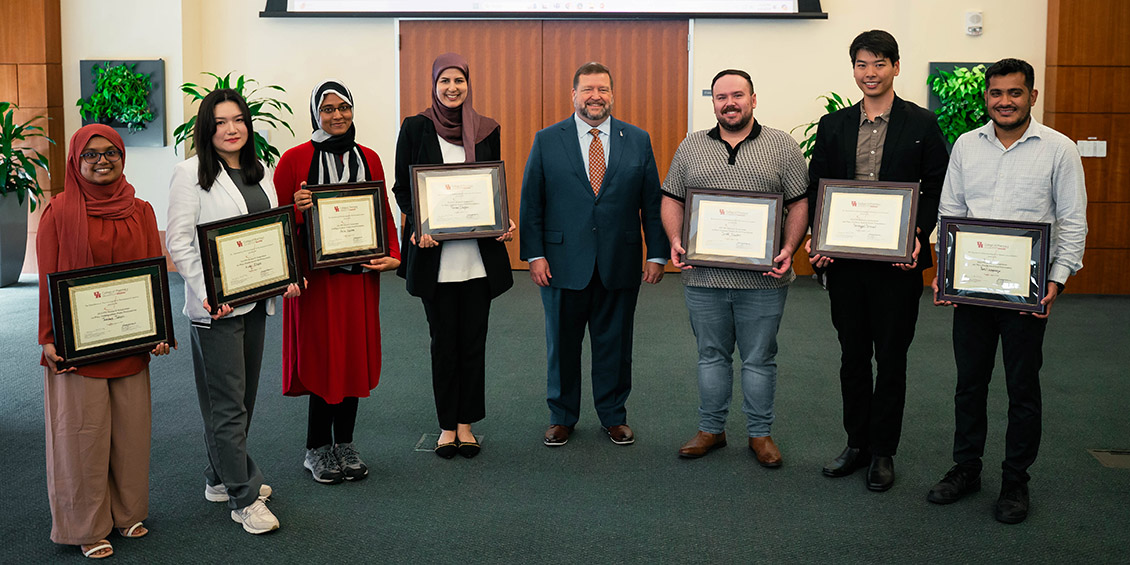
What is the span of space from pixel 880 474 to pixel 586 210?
4.63 ft

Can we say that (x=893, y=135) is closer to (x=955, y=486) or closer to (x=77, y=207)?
(x=955, y=486)

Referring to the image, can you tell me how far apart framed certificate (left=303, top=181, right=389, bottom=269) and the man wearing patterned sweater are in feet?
3.48

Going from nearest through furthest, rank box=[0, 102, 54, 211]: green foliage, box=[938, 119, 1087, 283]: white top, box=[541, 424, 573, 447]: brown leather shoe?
box=[938, 119, 1087, 283]: white top
box=[541, 424, 573, 447]: brown leather shoe
box=[0, 102, 54, 211]: green foliage

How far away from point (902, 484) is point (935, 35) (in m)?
5.66

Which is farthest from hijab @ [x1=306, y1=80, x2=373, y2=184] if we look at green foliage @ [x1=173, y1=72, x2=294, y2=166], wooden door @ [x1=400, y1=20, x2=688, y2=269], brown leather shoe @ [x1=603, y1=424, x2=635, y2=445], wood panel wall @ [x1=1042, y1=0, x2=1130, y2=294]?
wood panel wall @ [x1=1042, y1=0, x2=1130, y2=294]

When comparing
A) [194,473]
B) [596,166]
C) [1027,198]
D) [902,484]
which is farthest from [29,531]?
[1027,198]

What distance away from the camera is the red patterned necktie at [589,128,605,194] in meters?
3.55

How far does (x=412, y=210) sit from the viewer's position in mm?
3389

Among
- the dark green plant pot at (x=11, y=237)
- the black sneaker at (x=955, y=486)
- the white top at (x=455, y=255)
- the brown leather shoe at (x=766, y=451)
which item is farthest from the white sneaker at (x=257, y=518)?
the dark green plant pot at (x=11, y=237)

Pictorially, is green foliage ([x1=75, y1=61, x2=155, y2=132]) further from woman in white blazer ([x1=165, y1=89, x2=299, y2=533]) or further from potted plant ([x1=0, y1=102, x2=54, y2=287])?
woman in white blazer ([x1=165, y1=89, x2=299, y2=533])

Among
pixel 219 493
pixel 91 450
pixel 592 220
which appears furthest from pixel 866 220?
pixel 91 450

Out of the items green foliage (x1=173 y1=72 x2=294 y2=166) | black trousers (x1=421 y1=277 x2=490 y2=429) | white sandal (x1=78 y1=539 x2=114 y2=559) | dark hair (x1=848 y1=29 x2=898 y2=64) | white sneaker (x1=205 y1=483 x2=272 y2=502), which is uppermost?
green foliage (x1=173 y1=72 x2=294 y2=166)

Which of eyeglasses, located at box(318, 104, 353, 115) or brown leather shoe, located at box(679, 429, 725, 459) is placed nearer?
eyeglasses, located at box(318, 104, 353, 115)

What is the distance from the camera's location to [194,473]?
3348 mm
